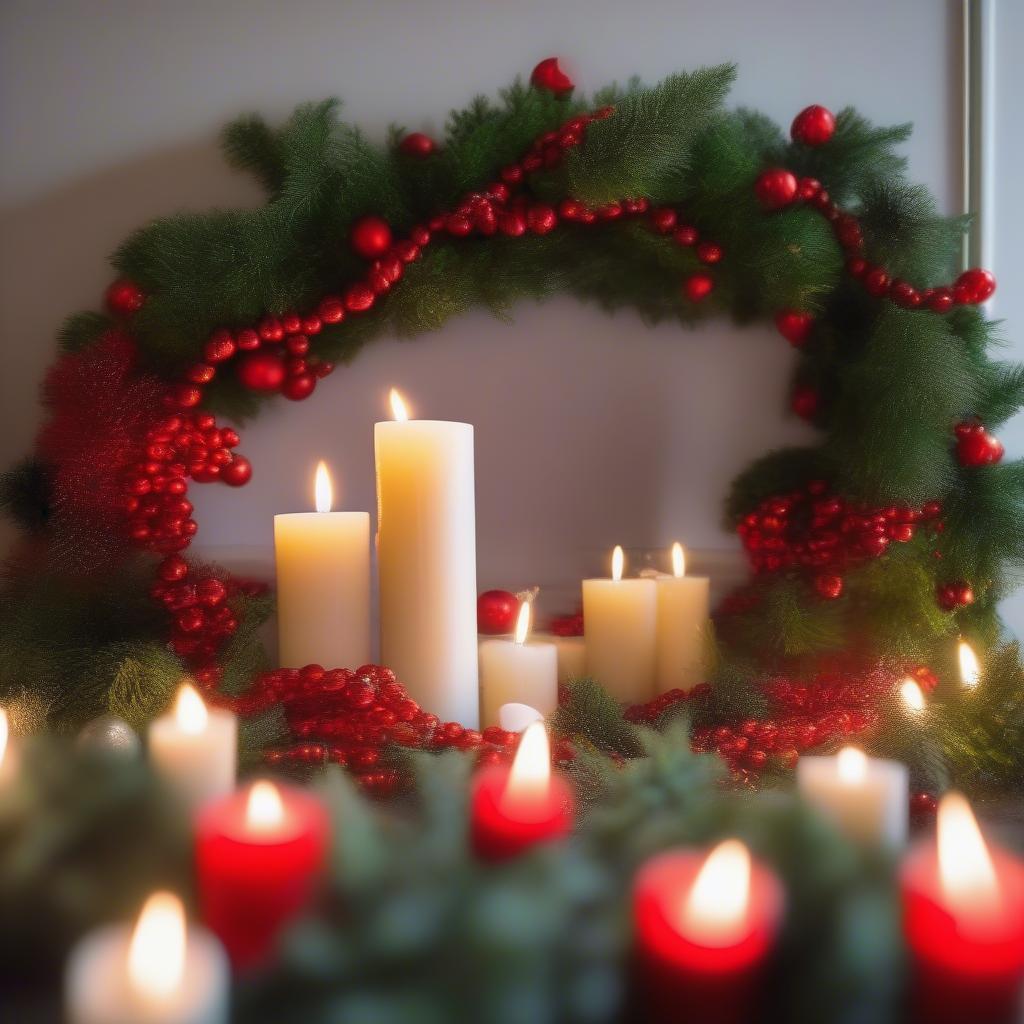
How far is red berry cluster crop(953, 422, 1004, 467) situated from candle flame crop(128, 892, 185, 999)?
903 mm

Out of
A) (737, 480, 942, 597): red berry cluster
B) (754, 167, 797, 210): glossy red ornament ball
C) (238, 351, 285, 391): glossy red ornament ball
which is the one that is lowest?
(737, 480, 942, 597): red berry cluster

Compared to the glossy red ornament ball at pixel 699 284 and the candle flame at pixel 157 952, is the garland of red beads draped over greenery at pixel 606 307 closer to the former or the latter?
the glossy red ornament ball at pixel 699 284

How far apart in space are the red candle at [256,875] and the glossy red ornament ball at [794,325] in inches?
34.3

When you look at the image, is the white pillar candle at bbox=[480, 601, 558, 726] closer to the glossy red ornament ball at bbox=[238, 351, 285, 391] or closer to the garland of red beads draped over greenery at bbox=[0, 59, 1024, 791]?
the garland of red beads draped over greenery at bbox=[0, 59, 1024, 791]

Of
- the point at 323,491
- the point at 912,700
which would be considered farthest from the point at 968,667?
the point at 323,491

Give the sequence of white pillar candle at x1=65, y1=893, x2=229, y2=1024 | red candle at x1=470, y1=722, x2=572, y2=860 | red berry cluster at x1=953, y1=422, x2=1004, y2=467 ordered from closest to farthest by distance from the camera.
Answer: white pillar candle at x1=65, y1=893, x2=229, y2=1024 → red candle at x1=470, y1=722, x2=572, y2=860 → red berry cluster at x1=953, y1=422, x2=1004, y2=467

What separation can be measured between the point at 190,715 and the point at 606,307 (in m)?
0.80

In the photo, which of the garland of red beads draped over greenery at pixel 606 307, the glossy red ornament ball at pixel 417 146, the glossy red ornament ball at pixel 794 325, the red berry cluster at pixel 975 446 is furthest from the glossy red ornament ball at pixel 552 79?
the red berry cluster at pixel 975 446

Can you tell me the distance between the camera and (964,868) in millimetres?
353

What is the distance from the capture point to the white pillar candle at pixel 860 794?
47cm

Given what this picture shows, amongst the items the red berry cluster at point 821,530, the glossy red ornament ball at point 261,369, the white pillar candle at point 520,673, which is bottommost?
the white pillar candle at point 520,673

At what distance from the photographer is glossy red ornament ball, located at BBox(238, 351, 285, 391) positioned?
41.7 inches

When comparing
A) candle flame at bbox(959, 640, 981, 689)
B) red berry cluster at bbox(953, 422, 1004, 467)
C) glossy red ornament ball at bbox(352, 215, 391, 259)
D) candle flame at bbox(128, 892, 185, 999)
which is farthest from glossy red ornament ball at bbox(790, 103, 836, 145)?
candle flame at bbox(128, 892, 185, 999)

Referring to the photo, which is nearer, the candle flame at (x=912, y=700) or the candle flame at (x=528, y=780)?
the candle flame at (x=528, y=780)
